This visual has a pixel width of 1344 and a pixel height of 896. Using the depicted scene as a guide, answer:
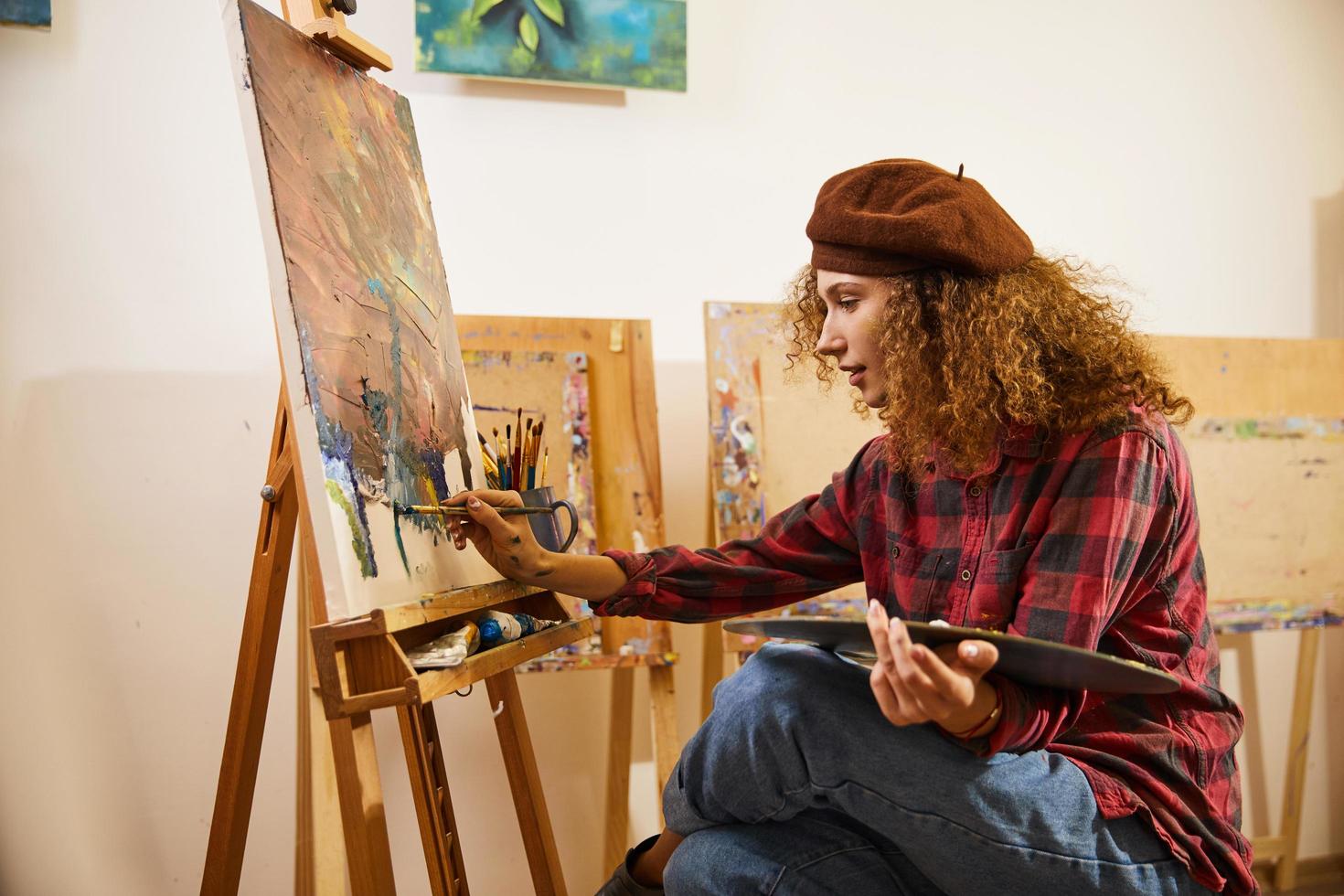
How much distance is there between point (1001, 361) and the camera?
48.3 inches

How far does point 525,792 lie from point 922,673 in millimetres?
709

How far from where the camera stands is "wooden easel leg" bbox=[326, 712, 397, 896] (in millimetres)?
1091

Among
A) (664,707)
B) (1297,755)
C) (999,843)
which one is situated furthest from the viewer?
(1297,755)

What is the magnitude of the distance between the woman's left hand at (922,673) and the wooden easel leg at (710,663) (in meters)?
1.16

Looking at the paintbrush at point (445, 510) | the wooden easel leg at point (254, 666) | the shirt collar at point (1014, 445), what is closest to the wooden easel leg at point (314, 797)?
the wooden easel leg at point (254, 666)

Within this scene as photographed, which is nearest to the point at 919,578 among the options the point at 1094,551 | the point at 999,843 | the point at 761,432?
the point at 1094,551

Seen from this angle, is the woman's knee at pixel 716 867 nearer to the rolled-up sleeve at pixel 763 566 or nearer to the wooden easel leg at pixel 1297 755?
the rolled-up sleeve at pixel 763 566

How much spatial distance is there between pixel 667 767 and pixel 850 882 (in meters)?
0.73

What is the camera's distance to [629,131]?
85.1 inches

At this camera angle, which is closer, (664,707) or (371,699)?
(371,699)

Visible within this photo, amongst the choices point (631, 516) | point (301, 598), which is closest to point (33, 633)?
point (301, 598)

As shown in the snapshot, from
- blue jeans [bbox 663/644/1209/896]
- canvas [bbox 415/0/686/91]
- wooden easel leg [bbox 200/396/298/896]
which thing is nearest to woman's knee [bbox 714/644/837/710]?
blue jeans [bbox 663/644/1209/896]

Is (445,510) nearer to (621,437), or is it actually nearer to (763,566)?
A: (763,566)

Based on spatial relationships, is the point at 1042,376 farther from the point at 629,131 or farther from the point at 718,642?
the point at 629,131
